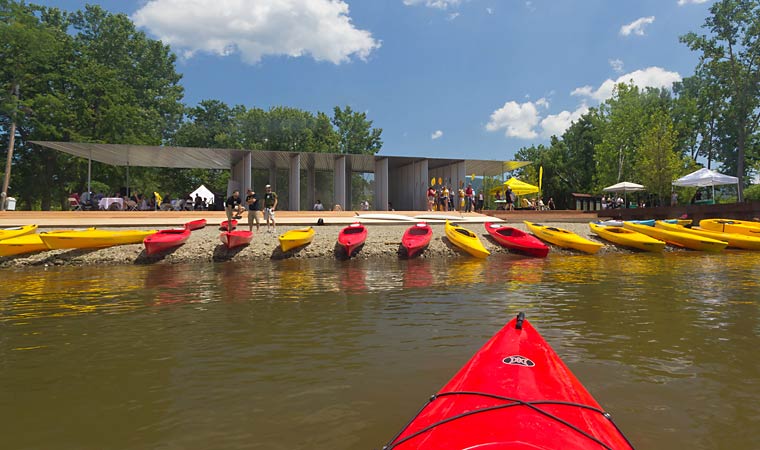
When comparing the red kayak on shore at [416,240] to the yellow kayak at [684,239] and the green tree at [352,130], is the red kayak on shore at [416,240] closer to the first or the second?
the yellow kayak at [684,239]

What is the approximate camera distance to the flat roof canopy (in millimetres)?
22766

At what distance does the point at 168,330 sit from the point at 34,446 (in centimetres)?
310

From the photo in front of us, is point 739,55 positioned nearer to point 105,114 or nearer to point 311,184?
Answer: point 311,184

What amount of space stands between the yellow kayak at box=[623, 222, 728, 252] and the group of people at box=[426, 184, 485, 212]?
9.76 metres

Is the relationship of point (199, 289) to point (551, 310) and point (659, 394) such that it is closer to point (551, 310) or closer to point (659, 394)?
point (551, 310)

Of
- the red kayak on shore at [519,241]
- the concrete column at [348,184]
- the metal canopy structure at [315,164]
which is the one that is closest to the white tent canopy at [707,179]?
the metal canopy structure at [315,164]

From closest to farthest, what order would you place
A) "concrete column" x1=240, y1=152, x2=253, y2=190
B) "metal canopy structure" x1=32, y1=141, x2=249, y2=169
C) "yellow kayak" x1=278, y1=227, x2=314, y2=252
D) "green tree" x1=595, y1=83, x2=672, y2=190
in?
"yellow kayak" x1=278, y1=227, x2=314, y2=252
"metal canopy structure" x1=32, y1=141, x2=249, y2=169
"concrete column" x1=240, y1=152, x2=253, y2=190
"green tree" x1=595, y1=83, x2=672, y2=190

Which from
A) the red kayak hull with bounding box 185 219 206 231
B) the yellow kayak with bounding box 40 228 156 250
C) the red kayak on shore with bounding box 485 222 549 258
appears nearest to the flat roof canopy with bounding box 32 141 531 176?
the red kayak hull with bounding box 185 219 206 231

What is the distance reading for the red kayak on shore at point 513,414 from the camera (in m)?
2.08

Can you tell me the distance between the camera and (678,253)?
55.8 feet

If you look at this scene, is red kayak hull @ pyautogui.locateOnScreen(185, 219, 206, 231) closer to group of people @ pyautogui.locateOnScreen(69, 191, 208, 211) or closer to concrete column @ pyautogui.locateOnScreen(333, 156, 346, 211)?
group of people @ pyautogui.locateOnScreen(69, 191, 208, 211)

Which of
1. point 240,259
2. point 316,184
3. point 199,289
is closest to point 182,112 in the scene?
point 316,184

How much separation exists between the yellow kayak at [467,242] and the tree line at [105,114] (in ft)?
90.3

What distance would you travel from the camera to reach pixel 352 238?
1538cm
